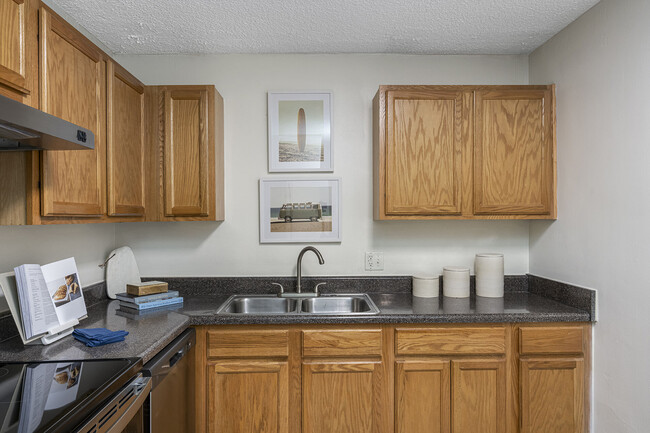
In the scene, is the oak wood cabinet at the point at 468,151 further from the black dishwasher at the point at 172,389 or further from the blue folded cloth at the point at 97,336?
the blue folded cloth at the point at 97,336

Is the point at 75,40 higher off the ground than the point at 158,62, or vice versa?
the point at 158,62

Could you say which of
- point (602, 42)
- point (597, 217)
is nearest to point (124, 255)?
point (597, 217)

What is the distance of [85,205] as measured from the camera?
167 cm

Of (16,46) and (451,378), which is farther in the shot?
(451,378)

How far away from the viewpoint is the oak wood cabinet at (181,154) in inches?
87.9

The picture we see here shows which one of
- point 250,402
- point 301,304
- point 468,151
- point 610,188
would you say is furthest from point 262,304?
point 610,188

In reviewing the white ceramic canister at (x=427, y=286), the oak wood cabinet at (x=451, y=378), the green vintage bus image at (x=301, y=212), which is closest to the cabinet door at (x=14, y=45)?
the green vintage bus image at (x=301, y=212)

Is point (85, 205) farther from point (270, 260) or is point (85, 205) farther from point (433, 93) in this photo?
point (433, 93)

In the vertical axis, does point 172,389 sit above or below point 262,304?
below

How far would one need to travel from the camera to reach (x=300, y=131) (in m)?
2.49

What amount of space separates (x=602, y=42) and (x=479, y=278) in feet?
4.39

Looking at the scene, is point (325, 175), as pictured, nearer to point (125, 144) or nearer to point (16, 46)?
point (125, 144)

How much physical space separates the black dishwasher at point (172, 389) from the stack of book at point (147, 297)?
0.31m

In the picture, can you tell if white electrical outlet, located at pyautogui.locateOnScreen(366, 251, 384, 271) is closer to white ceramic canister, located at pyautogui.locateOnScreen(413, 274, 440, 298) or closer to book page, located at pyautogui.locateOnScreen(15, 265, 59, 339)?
white ceramic canister, located at pyautogui.locateOnScreen(413, 274, 440, 298)
